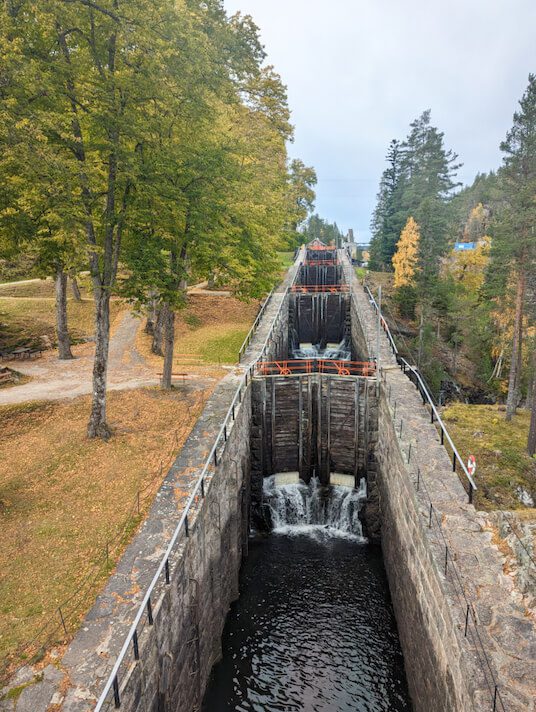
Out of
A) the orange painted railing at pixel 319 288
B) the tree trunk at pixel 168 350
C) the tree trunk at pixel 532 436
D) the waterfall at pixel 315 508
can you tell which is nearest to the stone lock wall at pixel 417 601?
the waterfall at pixel 315 508

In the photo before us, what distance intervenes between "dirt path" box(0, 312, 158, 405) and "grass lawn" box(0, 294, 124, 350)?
8.07 ft

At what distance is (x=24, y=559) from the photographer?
9.03 meters

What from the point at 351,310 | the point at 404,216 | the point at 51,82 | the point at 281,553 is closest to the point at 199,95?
the point at 51,82

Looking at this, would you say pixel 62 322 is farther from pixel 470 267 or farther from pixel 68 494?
pixel 470 267

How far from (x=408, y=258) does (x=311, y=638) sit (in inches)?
1276

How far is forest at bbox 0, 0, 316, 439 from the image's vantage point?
10039 mm

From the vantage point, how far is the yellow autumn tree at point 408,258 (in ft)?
122

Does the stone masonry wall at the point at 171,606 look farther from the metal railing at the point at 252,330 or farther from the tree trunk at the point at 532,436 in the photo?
the tree trunk at the point at 532,436

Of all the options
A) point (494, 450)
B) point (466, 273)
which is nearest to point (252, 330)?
point (494, 450)

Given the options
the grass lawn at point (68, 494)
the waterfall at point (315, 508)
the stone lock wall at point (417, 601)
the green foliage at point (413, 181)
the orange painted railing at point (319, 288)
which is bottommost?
the waterfall at point (315, 508)

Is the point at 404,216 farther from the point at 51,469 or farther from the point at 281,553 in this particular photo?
the point at 51,469

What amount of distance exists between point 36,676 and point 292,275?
4220 centimetres

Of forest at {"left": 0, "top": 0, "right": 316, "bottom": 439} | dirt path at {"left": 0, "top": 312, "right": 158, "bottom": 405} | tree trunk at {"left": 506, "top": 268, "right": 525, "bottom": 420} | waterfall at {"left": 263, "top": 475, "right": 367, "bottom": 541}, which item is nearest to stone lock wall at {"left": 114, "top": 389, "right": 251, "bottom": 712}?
waterfall at {"left": 263, "top": 475, "right": 367, "bottom": 541}

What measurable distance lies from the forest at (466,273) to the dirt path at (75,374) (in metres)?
16.7
